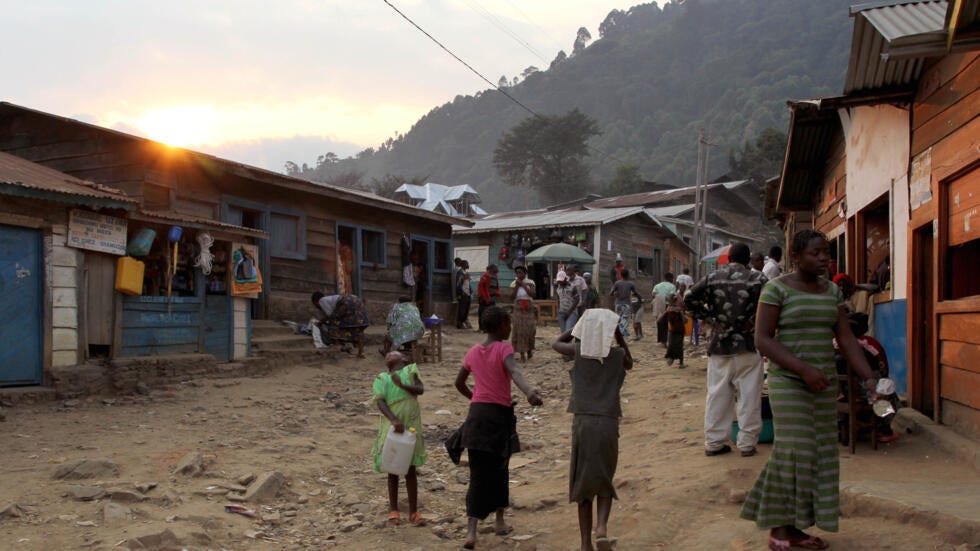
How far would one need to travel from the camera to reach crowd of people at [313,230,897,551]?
3662 mm

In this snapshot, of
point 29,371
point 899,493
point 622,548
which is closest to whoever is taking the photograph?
point 899,493

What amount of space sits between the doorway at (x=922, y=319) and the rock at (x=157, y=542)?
19.5 feet

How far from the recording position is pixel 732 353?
231 inches

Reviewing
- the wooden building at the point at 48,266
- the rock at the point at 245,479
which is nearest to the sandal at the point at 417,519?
the rock at the point at 245,479

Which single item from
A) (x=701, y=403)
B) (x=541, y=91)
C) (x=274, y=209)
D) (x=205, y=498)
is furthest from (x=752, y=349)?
(x=541, y=91)

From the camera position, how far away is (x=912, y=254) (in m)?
6.38

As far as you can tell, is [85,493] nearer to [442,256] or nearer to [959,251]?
[959,251]

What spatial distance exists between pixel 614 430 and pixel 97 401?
718cm

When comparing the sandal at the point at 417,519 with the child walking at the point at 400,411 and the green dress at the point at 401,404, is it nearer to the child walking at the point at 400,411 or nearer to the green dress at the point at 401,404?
the child walking at the point at 400,411

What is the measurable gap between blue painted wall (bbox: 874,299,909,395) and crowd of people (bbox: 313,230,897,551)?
0.65 m

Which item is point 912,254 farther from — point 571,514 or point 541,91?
point 541,91

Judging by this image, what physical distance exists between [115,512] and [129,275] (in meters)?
5.25

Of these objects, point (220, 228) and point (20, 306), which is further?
point (220, 228)

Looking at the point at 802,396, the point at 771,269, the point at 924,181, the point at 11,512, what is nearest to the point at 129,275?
the point at 11,512
